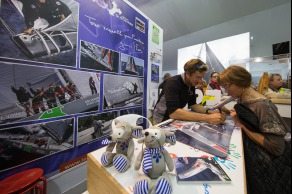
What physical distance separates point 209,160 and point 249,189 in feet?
1.40

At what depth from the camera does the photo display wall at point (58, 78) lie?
993 millimetres

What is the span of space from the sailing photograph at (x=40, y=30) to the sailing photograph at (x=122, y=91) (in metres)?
0.49

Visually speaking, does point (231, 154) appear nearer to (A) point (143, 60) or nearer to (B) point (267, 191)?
(B) point (267, 191)

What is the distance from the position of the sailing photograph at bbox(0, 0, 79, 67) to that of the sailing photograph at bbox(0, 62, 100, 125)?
10 centimetres

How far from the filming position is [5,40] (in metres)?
0.96

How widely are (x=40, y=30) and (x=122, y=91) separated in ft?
3.48

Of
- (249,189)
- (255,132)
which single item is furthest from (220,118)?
(249,189)

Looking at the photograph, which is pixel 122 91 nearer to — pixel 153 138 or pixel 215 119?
pixel 215 119

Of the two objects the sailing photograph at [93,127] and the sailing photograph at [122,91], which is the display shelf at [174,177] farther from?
the sailing photograph at [122,91]

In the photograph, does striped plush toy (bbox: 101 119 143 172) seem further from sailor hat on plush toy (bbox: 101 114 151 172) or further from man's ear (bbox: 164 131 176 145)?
man's ear (bbox: 164 131 176 145)

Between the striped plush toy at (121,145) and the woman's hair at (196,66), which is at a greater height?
the woman's hair at (196,66)

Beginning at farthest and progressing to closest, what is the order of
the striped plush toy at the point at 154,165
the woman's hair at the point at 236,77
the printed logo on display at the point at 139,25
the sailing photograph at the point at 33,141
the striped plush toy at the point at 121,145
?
1. the printed logo on display at the point at 139,25
2. the sailing photograph at the point at 33,141
3. the woman's hair at the point at 236,77
4. the striped plush toy at the point at 121,145
5. the striped plush toy at the point at 154,165

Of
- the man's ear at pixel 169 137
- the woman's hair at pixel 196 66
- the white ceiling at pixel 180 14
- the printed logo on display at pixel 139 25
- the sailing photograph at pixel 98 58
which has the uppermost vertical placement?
the white ceiling at pixel 180 14

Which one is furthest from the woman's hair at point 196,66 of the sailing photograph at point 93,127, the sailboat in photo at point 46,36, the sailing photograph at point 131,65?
the sailboat in photo at point 46,36
